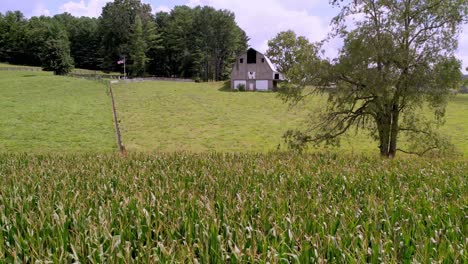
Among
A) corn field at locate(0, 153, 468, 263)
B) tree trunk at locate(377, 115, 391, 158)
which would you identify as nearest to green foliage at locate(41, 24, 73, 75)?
tree trunk at locate(377, 115, 391, 158)

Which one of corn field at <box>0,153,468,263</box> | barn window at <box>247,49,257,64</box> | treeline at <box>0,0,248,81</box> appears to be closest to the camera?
corn field at <box>0,153,468,263</box>

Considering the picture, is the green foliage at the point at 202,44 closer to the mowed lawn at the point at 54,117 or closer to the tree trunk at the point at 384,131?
the mowed lawn at the point at 54,117

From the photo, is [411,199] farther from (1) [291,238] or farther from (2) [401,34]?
(2) [401,34]

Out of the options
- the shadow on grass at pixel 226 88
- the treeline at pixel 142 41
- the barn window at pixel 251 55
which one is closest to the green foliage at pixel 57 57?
the treeline at pixel 142 41

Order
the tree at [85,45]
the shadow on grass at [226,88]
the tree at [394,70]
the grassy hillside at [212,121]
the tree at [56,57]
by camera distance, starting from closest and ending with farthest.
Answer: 1. the tree at [394,70]
2. the grassy hillside at [212,121]
3. the shadow on grass at [226,88]
4. the tree at [56,57]
5. the tree at [85,45]

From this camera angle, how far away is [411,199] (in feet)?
23.8

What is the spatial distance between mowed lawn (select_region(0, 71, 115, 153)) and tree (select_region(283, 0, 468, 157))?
695 inches

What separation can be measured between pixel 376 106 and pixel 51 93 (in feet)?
167

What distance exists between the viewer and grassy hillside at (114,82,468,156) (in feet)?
108

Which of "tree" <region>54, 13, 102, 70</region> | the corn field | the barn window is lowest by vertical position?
the corn field

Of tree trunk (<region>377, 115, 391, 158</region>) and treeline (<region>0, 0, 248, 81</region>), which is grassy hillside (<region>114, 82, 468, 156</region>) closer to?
tree trunk (<region>377, 115, 391, 158</region>)

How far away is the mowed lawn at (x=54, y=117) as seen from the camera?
1223 inches

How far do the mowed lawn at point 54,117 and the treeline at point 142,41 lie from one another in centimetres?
3888

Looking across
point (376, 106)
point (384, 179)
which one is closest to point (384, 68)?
point (376, 106)
